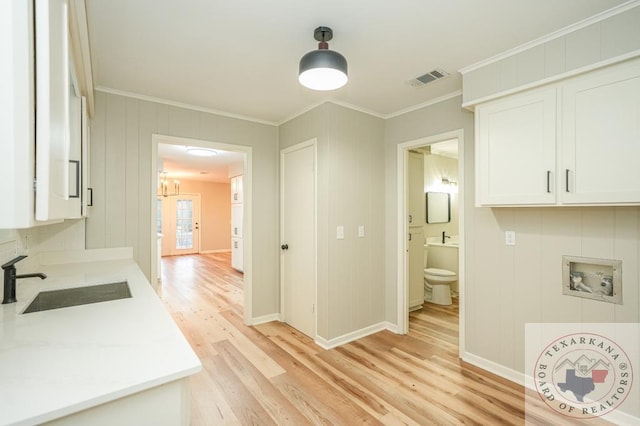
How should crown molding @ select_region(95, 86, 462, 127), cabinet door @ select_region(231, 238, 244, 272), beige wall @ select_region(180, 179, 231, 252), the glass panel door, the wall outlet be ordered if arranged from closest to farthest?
the wall outlet → crown molding @ select_region(95, 86, 462, 127) → cabinet door @ select_region(231, 238, 244, 272) → the glass panel door → beige wall @ select_region(180, 179, 231, 252)

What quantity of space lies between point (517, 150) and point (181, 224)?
10000mm

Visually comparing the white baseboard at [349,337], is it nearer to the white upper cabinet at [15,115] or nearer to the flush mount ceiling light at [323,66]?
the flush mount ceiling light at [323,66]

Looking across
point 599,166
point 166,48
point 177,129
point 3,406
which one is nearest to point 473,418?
point 599,166

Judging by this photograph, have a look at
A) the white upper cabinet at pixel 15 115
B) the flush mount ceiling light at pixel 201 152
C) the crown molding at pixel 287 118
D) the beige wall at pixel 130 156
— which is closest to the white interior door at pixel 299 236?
the crown molding at pixel 287 118

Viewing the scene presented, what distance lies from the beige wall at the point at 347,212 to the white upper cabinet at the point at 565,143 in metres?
1.24

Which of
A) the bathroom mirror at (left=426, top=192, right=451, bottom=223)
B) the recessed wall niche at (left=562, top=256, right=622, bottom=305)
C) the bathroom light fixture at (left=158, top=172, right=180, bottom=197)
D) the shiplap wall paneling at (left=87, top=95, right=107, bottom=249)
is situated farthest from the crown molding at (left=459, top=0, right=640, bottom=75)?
A: the bathroom light fixture at (left=158, top=172, right=180, bottom=197)

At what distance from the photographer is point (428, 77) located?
8.57ft

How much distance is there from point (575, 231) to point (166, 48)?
10.5 feet

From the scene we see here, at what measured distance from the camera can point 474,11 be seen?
1.79 m

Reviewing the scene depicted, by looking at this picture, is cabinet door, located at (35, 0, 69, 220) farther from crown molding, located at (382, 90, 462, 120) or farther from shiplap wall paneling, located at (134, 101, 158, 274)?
crown molding, located at (382, 90, 462, 120)

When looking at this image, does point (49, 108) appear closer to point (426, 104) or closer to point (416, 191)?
point (426, 104)

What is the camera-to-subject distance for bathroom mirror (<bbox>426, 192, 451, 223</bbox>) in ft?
17.3

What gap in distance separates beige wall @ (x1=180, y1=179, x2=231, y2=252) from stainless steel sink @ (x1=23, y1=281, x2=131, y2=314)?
8.62 meters

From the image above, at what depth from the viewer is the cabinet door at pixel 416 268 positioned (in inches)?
166
